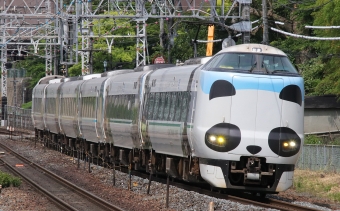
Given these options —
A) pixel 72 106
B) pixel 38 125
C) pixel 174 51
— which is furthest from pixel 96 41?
pixel 72 106

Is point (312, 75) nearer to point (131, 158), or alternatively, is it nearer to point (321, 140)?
point (321, 140)

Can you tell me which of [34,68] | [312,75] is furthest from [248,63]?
[34,68]

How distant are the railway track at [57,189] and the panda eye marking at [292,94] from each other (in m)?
3.89

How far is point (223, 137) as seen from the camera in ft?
48.9

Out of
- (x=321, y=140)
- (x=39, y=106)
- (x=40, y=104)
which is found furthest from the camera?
(x=39, y=106)

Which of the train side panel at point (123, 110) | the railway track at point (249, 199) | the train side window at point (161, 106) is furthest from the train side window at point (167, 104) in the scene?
the train side panel at point (123, 110)

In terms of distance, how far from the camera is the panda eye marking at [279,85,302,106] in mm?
15188

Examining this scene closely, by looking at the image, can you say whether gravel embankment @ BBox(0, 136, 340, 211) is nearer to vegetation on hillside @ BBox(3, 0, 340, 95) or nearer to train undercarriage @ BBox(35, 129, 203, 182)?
train undercarriage @ BBox(35, 129, 203, 182)

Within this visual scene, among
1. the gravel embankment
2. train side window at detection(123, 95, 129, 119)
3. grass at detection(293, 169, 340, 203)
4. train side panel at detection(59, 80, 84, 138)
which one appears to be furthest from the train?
train side panel at detection(59, 80, 84, 138)

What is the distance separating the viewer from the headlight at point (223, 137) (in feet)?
48.6

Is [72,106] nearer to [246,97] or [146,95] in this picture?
[146,95]

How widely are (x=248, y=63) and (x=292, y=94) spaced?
3.54ft

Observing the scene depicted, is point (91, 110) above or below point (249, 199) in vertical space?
above

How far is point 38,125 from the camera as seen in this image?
40281mm
